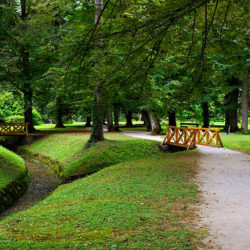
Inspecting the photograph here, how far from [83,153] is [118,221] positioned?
9379 millimetres

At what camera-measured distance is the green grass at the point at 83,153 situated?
40.1ft

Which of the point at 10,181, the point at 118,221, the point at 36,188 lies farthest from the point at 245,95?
the point at 118,221

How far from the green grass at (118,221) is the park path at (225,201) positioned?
0.29 meters

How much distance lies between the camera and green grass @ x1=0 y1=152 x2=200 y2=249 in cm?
401

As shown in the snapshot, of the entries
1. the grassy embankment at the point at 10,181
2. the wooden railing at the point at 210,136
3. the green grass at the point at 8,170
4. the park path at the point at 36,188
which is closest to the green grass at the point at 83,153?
the park path at the point at 36,188

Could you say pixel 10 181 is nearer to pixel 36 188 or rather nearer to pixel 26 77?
pixel 36 188

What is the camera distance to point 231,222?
15.3ft

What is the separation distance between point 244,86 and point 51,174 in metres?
15.1

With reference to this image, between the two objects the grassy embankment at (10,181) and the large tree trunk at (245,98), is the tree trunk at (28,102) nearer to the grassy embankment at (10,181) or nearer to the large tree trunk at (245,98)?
the grassy embankment at (10,181)

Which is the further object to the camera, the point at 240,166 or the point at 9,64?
the point at 9,64

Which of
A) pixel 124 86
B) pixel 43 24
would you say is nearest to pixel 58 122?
pixel 43 24

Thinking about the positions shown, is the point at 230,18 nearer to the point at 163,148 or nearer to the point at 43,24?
the point at 163,148

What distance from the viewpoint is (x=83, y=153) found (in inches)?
550

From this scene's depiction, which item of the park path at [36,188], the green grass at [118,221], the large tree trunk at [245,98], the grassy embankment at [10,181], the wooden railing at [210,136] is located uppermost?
the large tree trunk at [245,98]
